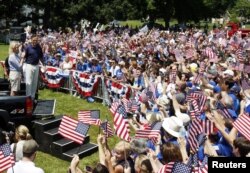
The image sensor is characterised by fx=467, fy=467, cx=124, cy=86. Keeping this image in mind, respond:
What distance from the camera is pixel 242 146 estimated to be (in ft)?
20.1

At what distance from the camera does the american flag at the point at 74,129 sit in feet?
25.5

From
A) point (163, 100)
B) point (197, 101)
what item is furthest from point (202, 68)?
point (197, 101)

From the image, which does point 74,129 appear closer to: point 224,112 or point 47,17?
point 224,112

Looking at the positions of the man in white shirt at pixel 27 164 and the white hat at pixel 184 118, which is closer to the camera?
the man in white shirt at pixel 27 164

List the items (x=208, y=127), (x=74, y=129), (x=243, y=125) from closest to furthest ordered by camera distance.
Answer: (x=243, y=125) → (x=208, y=127) → (x=74, y=129)

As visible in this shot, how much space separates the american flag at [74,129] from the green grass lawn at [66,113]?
1671mm

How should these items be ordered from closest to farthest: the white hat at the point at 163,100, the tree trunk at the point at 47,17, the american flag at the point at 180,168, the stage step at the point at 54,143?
1. the american flag at the point at 180,168
2. the white hat at the point at 163,100
3. the stage step at the point at 54,143
4. the tree trunk at the point at 47,17

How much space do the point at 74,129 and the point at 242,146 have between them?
116 inches

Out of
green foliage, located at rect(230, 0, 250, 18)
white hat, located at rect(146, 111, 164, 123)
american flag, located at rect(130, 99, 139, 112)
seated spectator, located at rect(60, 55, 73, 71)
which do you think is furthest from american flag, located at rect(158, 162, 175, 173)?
green foliage, located at rect(230, 0, 250, 18)

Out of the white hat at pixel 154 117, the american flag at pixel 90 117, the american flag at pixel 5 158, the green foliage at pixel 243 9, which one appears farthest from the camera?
the green foliage at pixel 243 9

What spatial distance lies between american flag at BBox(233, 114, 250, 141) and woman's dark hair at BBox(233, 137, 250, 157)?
0.32 m

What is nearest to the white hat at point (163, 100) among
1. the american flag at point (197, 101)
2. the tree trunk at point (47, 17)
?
the american flag at point (197, 101)

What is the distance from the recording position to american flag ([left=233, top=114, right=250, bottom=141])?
6.60 metres

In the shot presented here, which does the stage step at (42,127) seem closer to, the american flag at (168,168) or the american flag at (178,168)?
the american flag at (168,168)
